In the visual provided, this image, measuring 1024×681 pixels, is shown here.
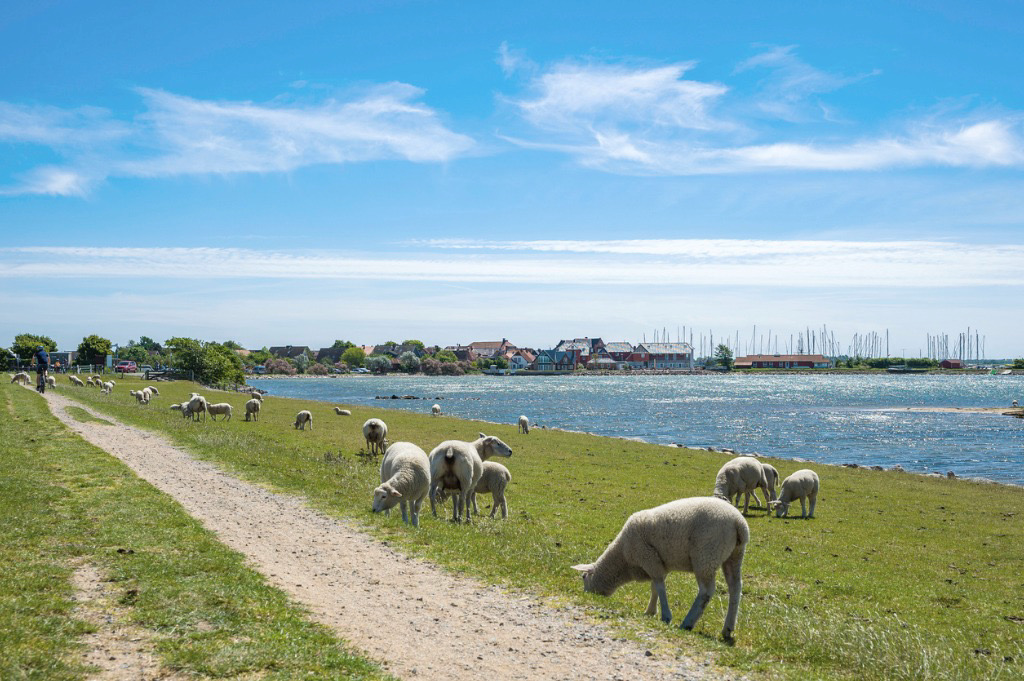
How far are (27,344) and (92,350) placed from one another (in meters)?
11.4

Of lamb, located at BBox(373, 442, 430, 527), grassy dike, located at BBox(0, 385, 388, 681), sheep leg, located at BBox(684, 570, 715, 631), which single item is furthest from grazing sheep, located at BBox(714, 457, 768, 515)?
grassy dike, located at BBox(0, 385, 388, 681)

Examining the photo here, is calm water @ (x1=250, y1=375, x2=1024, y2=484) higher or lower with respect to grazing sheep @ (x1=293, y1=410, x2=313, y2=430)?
lower

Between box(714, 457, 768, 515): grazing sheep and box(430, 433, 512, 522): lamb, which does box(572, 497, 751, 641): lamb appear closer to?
box(430, 433, 512, 522): lamb

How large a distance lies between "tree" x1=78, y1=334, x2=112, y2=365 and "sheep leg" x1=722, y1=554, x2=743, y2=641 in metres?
161

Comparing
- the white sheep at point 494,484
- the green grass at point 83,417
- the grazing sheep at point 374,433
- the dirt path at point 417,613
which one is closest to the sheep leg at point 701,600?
the dirt path at point 417,613

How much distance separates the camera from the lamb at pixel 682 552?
10.3m

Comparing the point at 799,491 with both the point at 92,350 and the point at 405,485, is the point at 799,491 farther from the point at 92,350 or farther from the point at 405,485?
the point at 92,350

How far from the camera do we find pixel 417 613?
960cm

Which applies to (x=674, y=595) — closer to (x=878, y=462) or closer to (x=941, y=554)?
(x=941, y=554)

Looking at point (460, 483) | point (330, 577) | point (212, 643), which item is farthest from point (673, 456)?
point (212, 643)

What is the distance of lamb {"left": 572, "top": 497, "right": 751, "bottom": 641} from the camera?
33.9ft

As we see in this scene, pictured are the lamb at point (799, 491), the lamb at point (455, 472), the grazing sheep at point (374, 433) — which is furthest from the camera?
the grazing sheep at point (374, 433)

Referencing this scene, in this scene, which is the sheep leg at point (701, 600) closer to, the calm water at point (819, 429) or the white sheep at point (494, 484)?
the white sheep at point (494, 484)

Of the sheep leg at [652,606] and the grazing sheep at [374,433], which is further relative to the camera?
the grazing sheep at [374,433]
